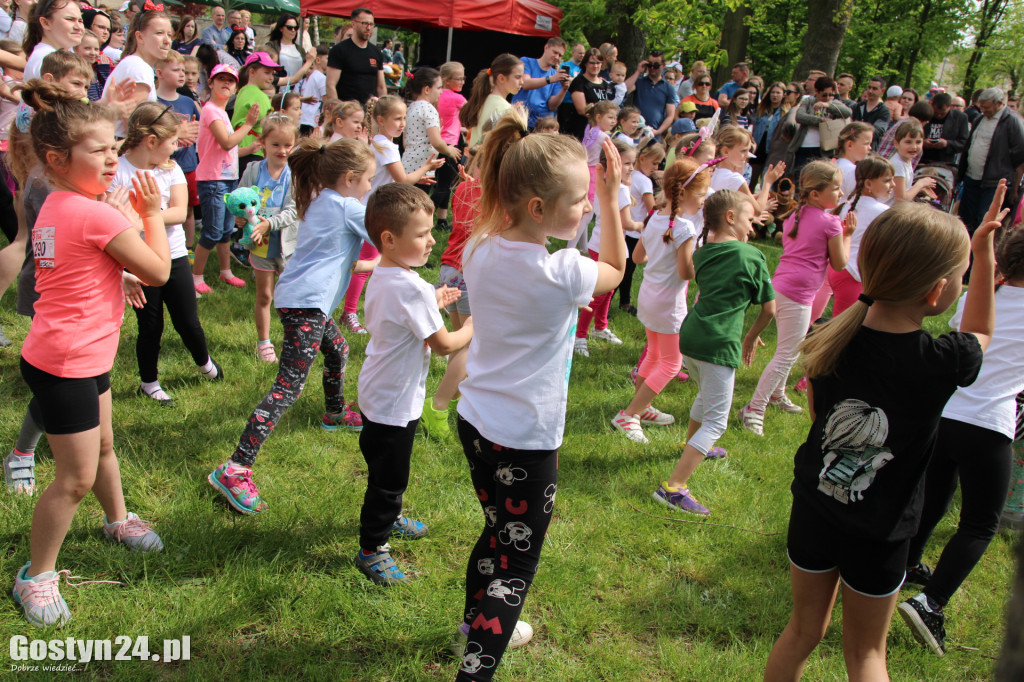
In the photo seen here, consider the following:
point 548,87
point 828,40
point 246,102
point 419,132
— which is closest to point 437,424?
point 419,132

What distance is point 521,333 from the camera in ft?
7.55

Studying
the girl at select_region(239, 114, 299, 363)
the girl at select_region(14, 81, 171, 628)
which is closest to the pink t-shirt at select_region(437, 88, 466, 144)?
the girl at select_region(239, 114, 299, 363)

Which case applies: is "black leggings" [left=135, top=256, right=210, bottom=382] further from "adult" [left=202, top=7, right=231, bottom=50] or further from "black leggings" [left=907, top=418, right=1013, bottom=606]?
"adult" [left=202, top=7, right=231, bottom=50]

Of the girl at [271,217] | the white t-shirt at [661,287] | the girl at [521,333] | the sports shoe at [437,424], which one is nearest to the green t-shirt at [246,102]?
the girl at [271,217]

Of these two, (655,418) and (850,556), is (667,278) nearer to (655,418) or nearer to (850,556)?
(655,418)

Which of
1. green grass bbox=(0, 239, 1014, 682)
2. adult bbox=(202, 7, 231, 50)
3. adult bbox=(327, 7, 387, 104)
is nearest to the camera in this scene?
green grass bbox=(0, 239, 1014, 682)

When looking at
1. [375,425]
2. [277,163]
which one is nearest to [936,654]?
[375,425]

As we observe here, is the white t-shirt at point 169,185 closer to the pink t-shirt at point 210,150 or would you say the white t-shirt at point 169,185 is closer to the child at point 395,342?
the child at point 395,342

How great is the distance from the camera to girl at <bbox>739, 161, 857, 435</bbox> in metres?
5.15

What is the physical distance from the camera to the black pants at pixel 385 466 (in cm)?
301

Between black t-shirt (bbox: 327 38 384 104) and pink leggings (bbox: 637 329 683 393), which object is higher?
black t-shirt (bbox: 327 38 384 104)

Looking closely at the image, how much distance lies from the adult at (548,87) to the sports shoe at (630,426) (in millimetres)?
7233

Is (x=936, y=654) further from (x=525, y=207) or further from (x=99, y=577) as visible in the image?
(x=99, y=577)

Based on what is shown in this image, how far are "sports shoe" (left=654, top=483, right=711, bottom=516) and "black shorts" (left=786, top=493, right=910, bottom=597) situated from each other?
1.69 meters
